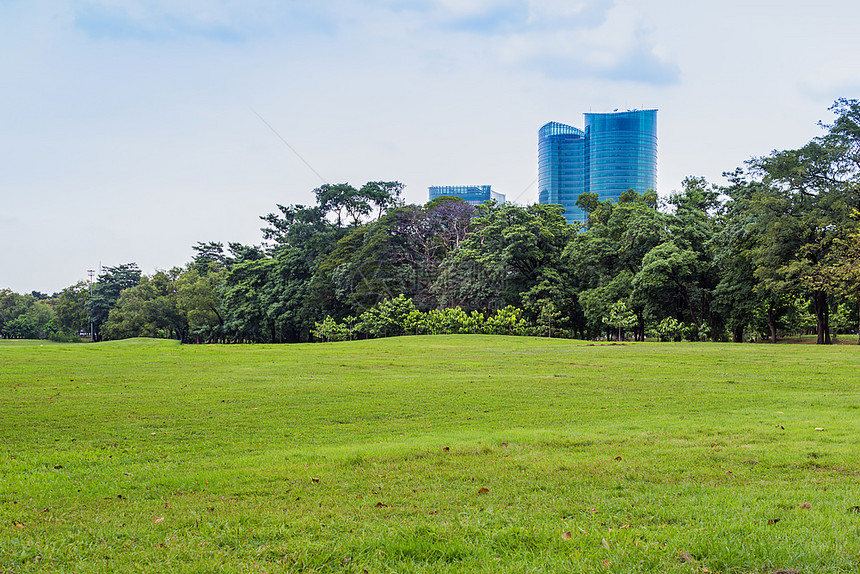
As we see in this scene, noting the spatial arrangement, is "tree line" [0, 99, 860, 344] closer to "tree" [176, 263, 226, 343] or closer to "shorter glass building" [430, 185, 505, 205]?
"tree" [176, 263, 226, 343]

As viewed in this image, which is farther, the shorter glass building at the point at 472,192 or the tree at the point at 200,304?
the shorter glass building at the point at 472,192

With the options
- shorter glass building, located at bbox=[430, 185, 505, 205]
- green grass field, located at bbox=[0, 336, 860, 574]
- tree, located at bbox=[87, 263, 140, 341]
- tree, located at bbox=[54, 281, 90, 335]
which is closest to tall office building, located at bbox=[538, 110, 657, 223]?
shorter glass building, located at bbox=[430, 185, 505, 205]

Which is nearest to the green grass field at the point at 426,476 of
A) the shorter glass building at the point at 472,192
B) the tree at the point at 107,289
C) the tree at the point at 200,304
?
the tree at the point at 200,304

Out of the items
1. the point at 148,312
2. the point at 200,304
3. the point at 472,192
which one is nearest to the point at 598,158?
the point at 472,192

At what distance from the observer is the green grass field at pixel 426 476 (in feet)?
13.4

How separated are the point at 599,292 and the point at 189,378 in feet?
92.9

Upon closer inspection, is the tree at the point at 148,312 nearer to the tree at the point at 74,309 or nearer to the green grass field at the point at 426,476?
the tree at the point at 74,309

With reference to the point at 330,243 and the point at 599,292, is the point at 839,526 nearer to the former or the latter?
the point at 599,292

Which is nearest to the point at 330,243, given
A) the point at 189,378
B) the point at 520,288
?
the point at 520,288

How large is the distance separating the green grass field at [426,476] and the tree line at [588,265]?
62.6 feet

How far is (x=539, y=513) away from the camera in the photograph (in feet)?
15.9

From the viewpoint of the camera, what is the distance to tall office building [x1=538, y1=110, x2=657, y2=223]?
153 m

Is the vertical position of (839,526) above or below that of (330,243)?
below

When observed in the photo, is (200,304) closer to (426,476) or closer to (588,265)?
(588,265)
